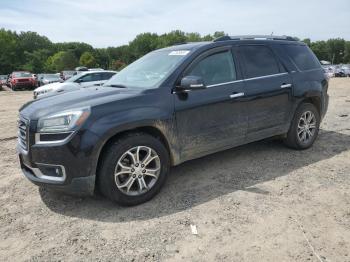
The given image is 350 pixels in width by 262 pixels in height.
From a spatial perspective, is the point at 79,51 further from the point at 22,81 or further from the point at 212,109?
the point at 212,109

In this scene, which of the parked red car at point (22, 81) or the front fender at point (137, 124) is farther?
the parked red car at point (22, 81)

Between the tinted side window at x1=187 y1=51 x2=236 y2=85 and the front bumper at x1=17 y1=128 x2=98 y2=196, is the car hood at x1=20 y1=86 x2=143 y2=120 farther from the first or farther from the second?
the tinted side window at x1=187 y1=51 x2=236 y2=85

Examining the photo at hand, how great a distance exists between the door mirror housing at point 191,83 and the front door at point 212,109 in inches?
5.5

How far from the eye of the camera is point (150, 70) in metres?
4.59

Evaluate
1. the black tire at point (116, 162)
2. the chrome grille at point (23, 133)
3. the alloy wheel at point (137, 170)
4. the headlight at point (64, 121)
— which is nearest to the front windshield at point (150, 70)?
the black tire at point (116, 162)

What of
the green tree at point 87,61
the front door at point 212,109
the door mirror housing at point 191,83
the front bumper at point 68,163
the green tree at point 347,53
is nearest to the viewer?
the front bumper at point 68,163

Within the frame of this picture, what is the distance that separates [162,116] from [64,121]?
1.08 m

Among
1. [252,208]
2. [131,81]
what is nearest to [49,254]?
[252,208]

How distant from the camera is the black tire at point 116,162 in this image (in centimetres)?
362

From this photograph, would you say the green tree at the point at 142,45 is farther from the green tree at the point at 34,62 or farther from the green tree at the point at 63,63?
the green tree at the point at 34,62

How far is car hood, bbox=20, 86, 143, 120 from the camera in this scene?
3688 millimetres

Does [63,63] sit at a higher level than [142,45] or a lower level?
lower

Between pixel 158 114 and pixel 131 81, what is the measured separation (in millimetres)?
918

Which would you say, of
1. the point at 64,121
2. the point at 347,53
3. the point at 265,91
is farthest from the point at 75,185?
the point at 347,53
